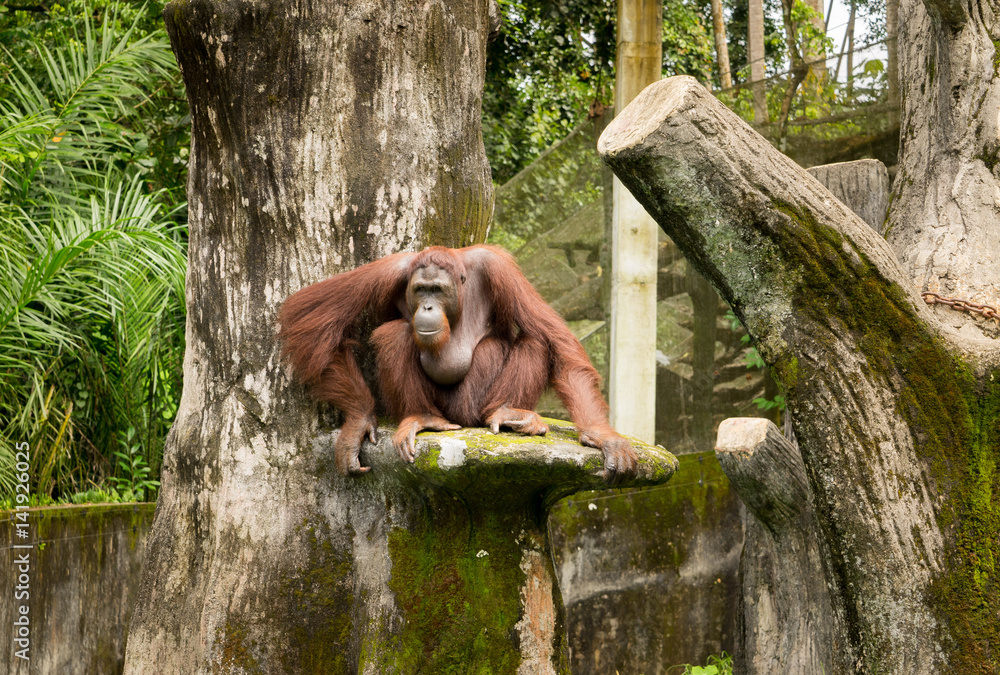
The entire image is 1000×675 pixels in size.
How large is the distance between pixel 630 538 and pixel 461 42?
3.17 m

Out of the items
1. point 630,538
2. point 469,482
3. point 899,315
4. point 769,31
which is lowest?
point 630,538

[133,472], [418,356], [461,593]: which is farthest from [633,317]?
[133,472]

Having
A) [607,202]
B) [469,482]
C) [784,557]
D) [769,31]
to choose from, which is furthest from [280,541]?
[769,31]

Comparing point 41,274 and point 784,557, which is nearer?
point 784,557

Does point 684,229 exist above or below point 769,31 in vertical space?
below

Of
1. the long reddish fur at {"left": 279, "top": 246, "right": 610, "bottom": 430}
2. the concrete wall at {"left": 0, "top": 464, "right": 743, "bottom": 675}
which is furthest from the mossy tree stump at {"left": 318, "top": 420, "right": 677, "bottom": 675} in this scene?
the concrete wall at {"left": 0, "top": 464, "right": 743, "bottom": 675}

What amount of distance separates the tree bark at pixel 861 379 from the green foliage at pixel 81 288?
11.5 feet

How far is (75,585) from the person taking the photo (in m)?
4.40

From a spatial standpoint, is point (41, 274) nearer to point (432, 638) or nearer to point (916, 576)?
point (432, 638)

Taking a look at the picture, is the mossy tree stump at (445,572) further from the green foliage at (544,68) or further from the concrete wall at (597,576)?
the green foliage at (544,68)

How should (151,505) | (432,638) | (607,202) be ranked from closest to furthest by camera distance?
(432,638)
(151,505)
(607,202)

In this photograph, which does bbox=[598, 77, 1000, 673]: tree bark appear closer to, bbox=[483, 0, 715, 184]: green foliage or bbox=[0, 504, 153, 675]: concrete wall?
bbox=[0, 504, 153, 675]: concrete wall

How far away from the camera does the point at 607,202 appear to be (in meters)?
5.88

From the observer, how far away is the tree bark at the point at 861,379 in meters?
2.16
